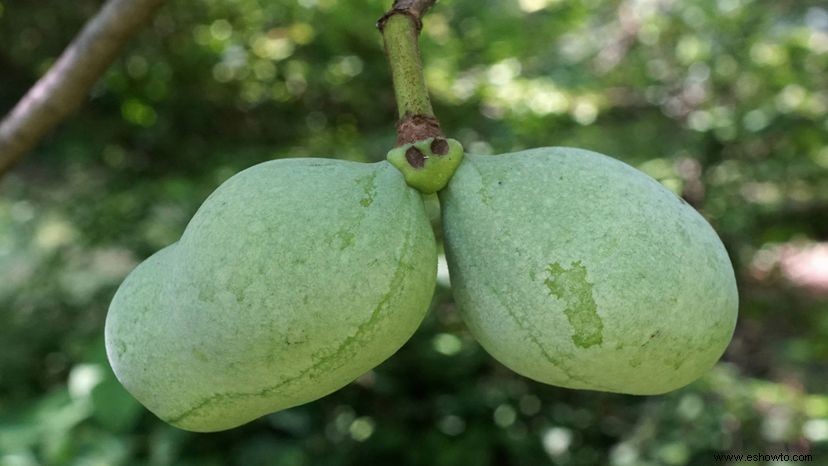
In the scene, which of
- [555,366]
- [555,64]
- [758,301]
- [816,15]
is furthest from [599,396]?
[816,15]

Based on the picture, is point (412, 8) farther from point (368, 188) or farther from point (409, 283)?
point (409, 283)

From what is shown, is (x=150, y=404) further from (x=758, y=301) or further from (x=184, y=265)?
(x=758, y=301)

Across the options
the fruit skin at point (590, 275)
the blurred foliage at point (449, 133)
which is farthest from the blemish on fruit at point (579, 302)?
the blurred foliage at point (449, 133)

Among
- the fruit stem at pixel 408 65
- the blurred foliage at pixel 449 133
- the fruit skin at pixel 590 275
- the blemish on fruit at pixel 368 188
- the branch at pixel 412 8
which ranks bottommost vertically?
the blurred foliage at pixel 449 133

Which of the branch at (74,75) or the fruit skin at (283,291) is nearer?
the fruit skin at (283,291)

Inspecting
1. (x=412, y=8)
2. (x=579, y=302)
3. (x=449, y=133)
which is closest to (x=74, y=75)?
(x=412, y=8)

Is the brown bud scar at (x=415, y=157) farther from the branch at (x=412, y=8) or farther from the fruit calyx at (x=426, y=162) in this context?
the branch at (x=412, y=8)
